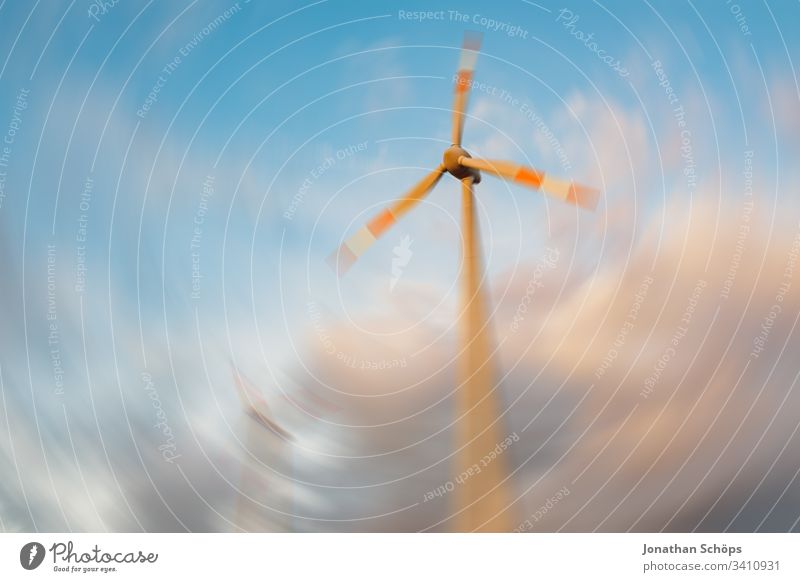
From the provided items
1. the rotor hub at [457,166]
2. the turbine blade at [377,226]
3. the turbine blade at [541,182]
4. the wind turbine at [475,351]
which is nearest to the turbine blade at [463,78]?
the wind turbine at [475,351]

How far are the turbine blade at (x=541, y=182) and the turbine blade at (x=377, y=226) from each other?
0.86 metres

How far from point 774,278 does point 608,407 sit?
300cm

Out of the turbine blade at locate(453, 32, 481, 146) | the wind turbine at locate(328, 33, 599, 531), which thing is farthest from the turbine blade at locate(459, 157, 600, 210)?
the turbine blade at locate(453, 32, 481, 146)

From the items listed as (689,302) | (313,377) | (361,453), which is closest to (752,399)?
(689,302)

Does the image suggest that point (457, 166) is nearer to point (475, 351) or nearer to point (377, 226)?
point (377, 226)

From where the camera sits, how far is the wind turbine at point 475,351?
10359 millimetres

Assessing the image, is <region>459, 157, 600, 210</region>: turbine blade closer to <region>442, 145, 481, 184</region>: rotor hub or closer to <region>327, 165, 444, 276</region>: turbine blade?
<region>442, 145, 481, 184</region>: rotor hub

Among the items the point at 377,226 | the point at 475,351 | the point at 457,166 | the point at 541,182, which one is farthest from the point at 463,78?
the point at 475,351

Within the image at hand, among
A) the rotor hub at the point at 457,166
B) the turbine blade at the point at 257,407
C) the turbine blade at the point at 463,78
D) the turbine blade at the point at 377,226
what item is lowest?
the turbine blade at the point at 257,407

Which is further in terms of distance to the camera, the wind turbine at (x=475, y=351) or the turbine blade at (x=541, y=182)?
→ the turbine blade at (x=541, y=182)

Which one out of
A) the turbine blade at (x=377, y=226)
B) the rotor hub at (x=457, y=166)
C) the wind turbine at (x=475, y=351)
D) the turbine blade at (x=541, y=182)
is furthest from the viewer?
the turbine blade at (x=377, y=226)

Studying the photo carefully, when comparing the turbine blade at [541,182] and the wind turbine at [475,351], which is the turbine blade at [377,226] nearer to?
the wind turbine at [475,351]

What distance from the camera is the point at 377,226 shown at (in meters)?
12.2
